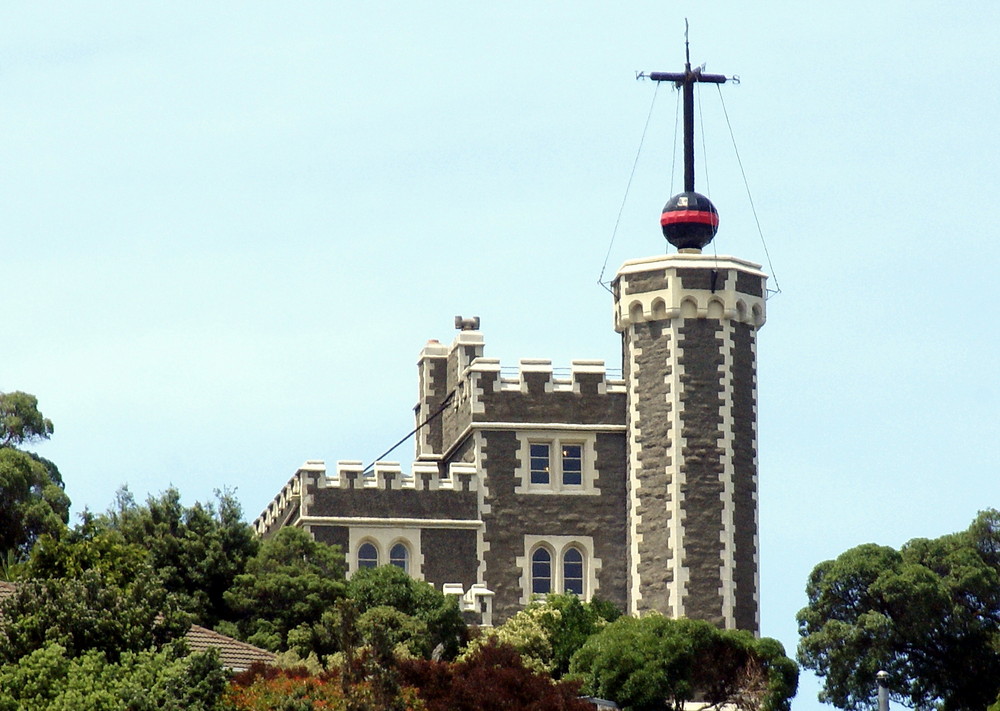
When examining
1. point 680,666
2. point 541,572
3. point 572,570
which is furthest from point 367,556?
point 680,666

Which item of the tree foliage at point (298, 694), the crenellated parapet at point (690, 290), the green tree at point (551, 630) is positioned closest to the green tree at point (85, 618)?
the tree foliage at point (298, 694)

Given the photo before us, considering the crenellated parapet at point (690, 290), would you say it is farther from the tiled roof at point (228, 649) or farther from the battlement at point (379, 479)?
the tiled roof at point (228, 649)

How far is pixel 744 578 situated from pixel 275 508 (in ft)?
46.0

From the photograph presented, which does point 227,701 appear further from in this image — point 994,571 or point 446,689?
point 994,571

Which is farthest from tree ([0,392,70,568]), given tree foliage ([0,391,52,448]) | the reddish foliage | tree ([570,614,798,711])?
the reddish foliage

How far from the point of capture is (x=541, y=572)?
251 ft

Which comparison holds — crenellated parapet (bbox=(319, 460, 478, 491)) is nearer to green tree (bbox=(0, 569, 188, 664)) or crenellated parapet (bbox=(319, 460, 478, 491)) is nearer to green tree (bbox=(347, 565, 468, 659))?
green tree (bbox=(347, 565, 468, 659))

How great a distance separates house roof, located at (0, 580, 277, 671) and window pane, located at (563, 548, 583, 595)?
62.6 ft

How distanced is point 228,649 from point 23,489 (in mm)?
19585

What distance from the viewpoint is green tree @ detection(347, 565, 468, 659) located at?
68.8 m

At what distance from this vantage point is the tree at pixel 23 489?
2894 inches

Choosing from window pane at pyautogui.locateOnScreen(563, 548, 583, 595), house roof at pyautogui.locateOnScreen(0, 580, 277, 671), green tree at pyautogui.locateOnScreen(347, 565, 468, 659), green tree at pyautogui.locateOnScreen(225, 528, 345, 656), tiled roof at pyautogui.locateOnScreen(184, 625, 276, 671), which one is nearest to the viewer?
house roof at pyautogui.locateOnScreen(0, 580, 277, 671)

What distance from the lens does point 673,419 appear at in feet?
244

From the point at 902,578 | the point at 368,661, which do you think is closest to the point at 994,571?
the point at 902,578
